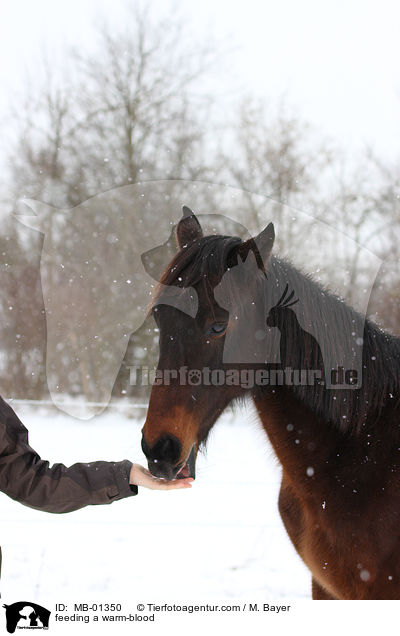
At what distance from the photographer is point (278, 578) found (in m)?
4.04

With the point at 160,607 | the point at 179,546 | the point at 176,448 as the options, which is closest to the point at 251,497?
the point at 179,546

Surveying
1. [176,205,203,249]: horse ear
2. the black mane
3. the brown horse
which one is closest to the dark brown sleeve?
the brown horse

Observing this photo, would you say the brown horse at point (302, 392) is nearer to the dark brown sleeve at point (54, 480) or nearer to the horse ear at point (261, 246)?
the horse ear at point (261, 246)

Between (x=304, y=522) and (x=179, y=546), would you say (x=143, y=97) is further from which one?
(x=304, y=522)

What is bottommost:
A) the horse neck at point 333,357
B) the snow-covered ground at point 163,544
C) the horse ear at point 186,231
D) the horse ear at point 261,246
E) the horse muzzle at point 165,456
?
the snow-covered ground at point 163,544

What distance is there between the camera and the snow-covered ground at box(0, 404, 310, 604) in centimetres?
375

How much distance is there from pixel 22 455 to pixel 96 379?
15.0 ft

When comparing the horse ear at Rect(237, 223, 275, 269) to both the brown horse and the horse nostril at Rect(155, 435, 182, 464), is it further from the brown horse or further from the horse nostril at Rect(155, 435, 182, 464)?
the horse nostril at Rect(155, 435, 182, 464)

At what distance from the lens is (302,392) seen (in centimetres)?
207

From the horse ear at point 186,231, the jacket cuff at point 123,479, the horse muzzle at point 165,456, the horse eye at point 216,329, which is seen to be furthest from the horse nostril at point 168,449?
the horse ear at point 186,231

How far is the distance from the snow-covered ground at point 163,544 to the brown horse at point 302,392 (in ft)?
0.97

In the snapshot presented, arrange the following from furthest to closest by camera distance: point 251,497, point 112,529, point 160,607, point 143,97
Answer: point 143,97 → point 251,497 → point 112,529 → point 160,607

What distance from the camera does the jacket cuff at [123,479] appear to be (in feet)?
5.72

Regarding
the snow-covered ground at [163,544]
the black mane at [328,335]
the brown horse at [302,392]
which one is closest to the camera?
the brown horse at [302,392]
